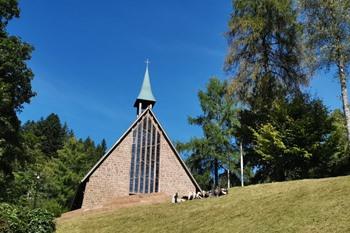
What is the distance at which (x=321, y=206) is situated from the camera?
56.9ft

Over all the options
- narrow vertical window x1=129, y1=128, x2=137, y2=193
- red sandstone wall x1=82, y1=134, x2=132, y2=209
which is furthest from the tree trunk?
red sandstone wall x1=82, y1=134, x2=132, y2=209

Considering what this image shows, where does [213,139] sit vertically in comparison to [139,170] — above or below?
above

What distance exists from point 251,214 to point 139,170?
754 inches

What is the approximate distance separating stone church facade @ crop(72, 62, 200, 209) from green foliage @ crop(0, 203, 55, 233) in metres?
18.7

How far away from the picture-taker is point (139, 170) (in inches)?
1453

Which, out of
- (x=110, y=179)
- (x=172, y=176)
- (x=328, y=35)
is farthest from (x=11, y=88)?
(x=328, y=35)

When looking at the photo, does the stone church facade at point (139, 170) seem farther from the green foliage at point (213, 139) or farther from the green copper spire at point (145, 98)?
the green foliage at point (213, 139)

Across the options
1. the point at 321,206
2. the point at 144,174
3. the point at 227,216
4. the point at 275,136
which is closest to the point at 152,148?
the point at 144,174

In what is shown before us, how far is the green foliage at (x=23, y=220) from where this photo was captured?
13312mm

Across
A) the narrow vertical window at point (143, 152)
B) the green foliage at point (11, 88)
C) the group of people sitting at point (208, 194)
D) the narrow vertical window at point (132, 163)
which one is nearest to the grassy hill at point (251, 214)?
the group of people sitting at point (208, 194)

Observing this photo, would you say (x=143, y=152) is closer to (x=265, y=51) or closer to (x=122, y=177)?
(x=122, y=177)

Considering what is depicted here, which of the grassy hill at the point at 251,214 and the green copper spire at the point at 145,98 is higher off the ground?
the green copper spire at the point at 145,98

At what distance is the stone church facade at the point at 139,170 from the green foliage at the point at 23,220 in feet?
61.2

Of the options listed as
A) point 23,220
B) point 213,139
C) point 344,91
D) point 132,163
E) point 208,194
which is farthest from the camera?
point 213,139
